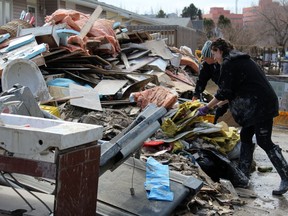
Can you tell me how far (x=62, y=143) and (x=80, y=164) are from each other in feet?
0.82

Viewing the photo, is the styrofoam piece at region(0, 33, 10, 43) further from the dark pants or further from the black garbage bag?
the dark pants

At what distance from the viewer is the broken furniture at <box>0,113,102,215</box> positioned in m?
2.62

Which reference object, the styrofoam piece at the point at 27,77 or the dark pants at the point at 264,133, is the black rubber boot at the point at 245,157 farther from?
the styrofoam piece at the point at 27,77

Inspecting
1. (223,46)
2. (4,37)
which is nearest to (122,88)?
(4,37)

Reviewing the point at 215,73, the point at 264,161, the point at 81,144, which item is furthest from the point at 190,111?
the point at 81,144

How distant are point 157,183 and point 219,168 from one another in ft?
5.52

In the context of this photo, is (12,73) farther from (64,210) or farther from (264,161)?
(64,210)

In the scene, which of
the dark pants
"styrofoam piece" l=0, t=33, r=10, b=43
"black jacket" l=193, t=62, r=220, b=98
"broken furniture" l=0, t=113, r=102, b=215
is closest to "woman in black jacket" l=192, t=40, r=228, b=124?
"black jacket" l=193, t=62, r=220, b=98

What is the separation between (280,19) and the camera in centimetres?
4444

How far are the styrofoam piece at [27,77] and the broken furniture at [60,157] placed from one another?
4429mm

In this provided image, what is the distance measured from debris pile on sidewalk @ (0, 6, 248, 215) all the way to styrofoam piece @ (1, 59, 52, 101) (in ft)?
0.05

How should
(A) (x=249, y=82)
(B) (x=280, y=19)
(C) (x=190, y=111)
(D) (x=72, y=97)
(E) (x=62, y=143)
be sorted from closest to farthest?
(E) (x=62, y=143) < (A) (x=249, y=82) < (C) (x=190, y=111) < (D) (x=72, y=97) < (B) (x=280, y=19)

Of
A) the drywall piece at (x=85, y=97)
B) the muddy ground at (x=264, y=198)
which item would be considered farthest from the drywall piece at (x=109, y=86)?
the muddy ground at (x=264, y=198)

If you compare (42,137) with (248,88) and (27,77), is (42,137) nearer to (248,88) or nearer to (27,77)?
(248,88)
